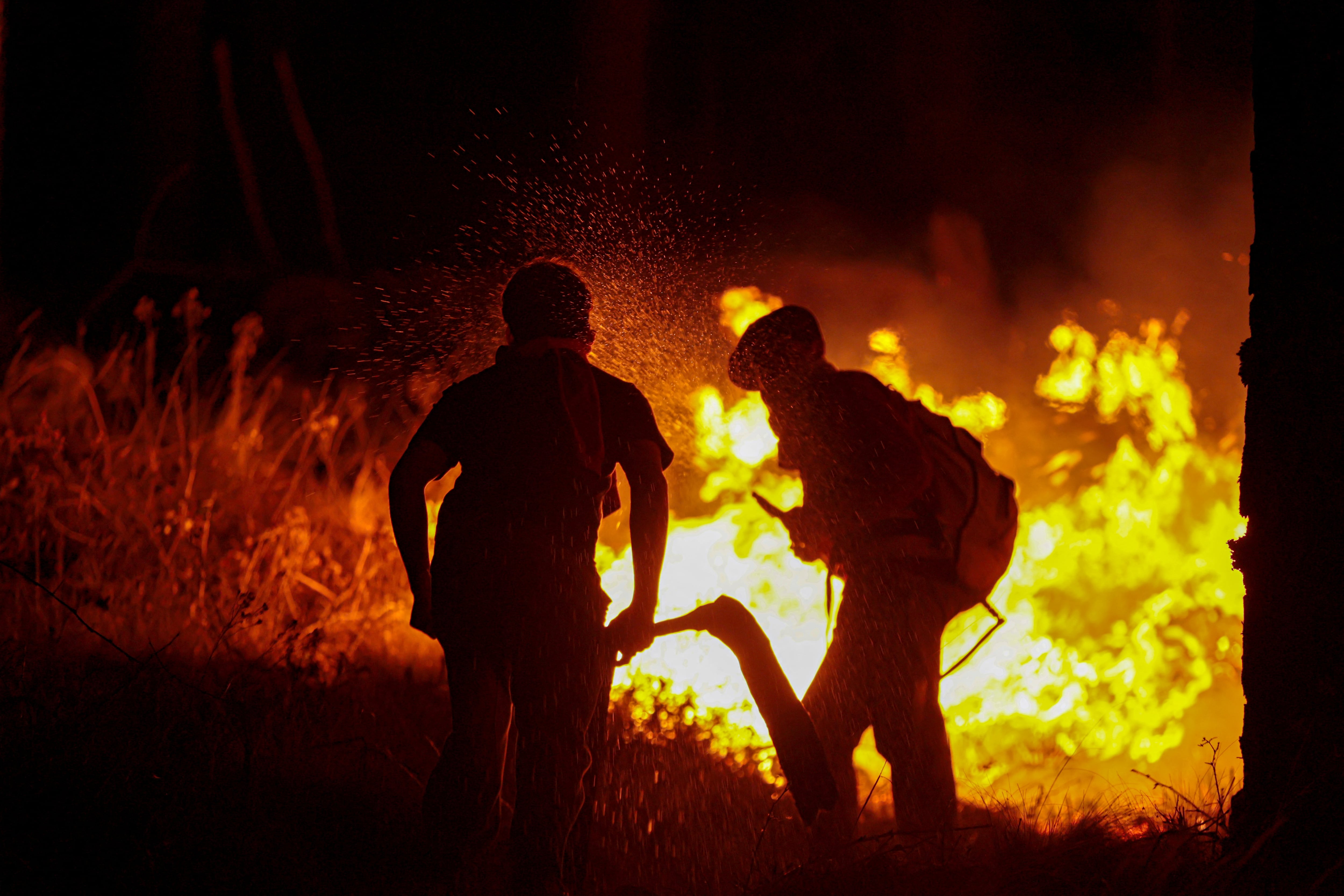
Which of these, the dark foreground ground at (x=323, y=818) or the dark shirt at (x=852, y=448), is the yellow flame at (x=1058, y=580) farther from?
the dark shirt at (x=852, y=448)

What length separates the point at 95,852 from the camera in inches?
101

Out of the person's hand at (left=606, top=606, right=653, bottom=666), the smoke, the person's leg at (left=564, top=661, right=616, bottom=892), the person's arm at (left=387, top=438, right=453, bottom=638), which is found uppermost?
the smoke

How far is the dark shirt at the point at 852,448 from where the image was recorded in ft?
10.1

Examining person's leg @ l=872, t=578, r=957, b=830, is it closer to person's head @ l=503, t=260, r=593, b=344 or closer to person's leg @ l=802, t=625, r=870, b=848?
person's leg @ l=802, t=625, r=870, b=848

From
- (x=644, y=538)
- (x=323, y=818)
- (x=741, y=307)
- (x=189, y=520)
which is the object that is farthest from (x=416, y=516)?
(x=741, y=307)

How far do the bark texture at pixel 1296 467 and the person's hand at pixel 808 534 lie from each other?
1.22m

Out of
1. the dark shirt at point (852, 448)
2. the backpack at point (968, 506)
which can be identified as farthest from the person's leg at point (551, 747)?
the backpack at point (968, 506)

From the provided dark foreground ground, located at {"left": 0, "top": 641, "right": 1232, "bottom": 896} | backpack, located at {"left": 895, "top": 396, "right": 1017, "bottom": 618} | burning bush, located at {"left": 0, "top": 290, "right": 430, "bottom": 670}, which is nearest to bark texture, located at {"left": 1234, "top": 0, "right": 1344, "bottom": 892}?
dark foreground ground, located at {"left": 0, "top": 641, "right": 1232, "bottom": 896}

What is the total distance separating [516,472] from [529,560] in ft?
0.78

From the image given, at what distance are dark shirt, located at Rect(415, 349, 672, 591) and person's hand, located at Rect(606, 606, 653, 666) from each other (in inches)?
6.8

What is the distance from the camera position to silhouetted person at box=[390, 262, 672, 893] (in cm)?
246

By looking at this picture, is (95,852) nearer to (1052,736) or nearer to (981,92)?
(1052,736)

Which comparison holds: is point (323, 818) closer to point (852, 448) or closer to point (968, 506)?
point (852, 448)

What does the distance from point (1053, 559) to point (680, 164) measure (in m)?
5.72
